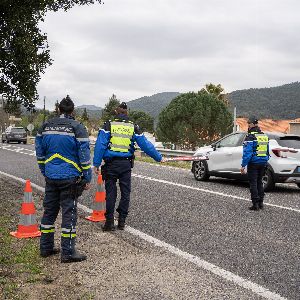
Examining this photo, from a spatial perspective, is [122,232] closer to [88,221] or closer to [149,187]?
[88,221]

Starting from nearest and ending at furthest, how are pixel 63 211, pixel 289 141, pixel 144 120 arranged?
1. pixel 63 211
2. pixel 289 141
3. pixel 144 120

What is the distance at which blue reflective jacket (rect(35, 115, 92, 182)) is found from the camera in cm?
526

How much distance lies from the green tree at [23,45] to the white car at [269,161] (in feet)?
16.7

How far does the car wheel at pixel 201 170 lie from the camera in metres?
13.4

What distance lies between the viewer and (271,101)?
12512cm

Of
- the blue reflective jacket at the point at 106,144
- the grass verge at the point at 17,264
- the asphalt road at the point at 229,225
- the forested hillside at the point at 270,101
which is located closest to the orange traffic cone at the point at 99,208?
the asphalt road at the point at 229,225

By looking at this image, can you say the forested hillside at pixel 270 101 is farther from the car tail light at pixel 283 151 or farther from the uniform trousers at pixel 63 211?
the uniform trousers at pixel 63 211

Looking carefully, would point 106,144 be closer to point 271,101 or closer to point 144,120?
point 271,101

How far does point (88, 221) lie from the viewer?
739 cm

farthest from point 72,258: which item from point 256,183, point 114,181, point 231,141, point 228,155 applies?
point 231,141

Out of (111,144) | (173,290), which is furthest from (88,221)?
(173,290)

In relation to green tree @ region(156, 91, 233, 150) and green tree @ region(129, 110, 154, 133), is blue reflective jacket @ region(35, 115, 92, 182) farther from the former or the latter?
green tree @ region(129, 110, 154, 133)

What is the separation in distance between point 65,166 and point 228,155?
7.90m

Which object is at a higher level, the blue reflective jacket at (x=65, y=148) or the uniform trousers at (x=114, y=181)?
the blue reflective jacket at (x=65, y=148)
